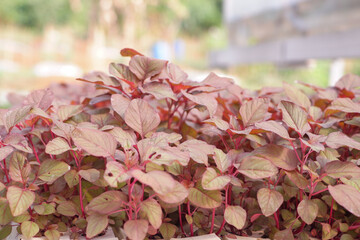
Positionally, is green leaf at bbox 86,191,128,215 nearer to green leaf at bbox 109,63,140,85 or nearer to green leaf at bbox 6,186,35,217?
green leaf at bbox 6,186,35,217

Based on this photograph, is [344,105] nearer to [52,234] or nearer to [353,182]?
[353,182]

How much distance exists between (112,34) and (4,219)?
1600 cm

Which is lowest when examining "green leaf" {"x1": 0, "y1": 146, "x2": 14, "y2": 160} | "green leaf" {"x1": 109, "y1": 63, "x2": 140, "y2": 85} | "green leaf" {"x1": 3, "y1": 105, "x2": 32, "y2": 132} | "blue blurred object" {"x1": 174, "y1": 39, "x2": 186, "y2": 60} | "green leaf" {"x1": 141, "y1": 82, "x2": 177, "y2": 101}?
"blue blurred object" {"x1": 174, "y1": 39, "x2": 186, "y2": 60}

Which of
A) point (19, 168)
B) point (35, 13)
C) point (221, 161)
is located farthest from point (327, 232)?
point (35, 13)

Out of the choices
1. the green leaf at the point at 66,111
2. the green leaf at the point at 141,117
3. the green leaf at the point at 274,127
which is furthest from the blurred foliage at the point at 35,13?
the green leaf at the point at 274,127

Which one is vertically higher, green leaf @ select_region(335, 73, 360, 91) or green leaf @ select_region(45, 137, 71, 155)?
green leaf @ select_region(335, 73, 360, 91)

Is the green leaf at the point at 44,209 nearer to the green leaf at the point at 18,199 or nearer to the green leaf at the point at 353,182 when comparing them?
the green leaf at the point at 18,199

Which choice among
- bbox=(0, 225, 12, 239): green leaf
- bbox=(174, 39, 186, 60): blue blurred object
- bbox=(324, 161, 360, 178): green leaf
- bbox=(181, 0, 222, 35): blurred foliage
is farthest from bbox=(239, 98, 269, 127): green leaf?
bbox=(181, 0, 222, 35): blurred foliage

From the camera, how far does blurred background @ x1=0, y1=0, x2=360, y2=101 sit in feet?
8.64

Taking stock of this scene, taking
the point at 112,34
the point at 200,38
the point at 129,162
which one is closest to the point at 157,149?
the point at 129,162

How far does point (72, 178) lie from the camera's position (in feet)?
1.59

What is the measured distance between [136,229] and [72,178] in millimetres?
122

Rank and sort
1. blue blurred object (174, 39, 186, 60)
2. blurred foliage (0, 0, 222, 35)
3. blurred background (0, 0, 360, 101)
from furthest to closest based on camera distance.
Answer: blurred foliage (0, 0, 222, 35)
blue blurred object (174, 39, 186, 60)
blurred background (0, 0, 360, 101)

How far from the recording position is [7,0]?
51.4 feet
